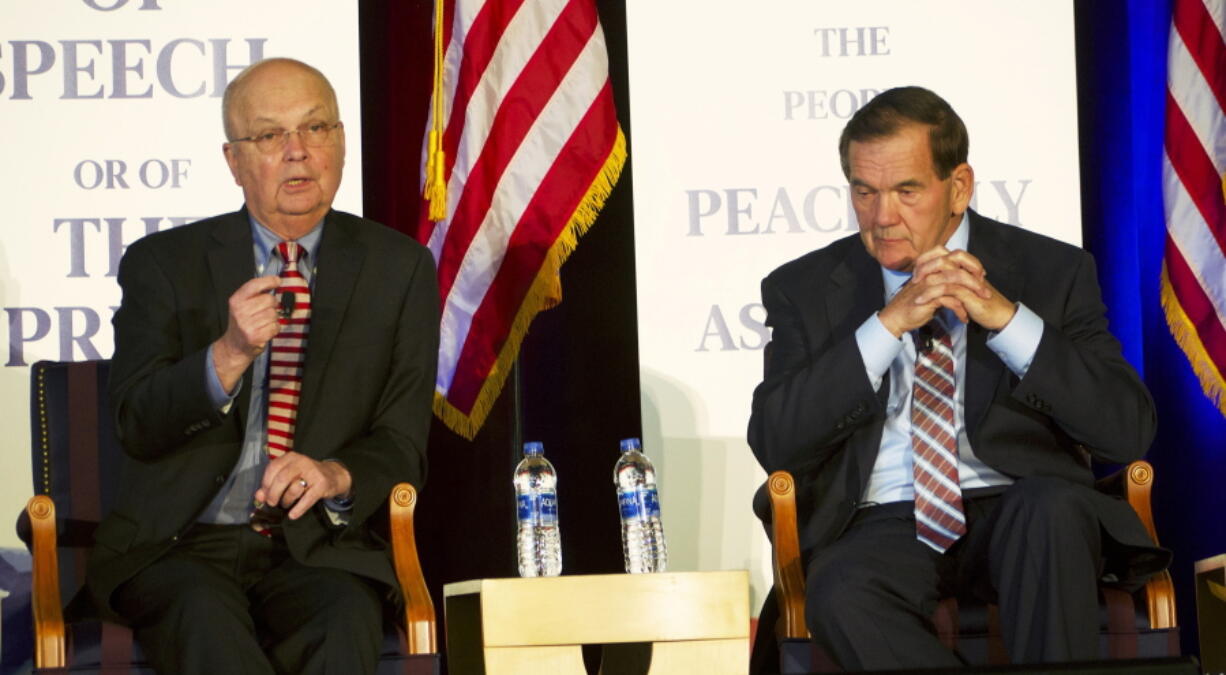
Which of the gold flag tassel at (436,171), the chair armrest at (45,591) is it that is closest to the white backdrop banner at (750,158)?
the gold flag tassel at (436,171)

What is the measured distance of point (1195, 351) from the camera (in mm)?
4836

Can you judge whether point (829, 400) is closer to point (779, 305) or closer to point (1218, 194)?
point (779, 305)

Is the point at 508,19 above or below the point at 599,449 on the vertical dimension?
above

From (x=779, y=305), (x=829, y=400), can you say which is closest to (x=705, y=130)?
(x=779, y=305)

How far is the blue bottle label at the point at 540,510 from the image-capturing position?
3.99 m

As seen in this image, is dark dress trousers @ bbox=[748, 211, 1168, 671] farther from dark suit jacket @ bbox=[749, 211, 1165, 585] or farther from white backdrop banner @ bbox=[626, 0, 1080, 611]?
white backdrop banner @ bbox=[626, 0, 1080, 611]

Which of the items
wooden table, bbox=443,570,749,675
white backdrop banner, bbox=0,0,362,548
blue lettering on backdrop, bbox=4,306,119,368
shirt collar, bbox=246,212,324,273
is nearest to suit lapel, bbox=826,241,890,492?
wooden table, bbox=443,570,749,675

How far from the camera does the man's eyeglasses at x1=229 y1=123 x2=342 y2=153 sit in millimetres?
3775

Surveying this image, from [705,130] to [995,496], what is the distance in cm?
193

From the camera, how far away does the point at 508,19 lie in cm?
480

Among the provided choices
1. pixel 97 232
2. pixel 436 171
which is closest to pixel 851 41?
pixel 436 171

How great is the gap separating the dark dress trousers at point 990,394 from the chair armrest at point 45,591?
1.49 meters

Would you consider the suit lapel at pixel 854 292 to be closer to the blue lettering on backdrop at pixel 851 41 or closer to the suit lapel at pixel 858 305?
the suit lapel at pixel 858 305

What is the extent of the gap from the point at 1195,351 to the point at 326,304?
8.38ft
